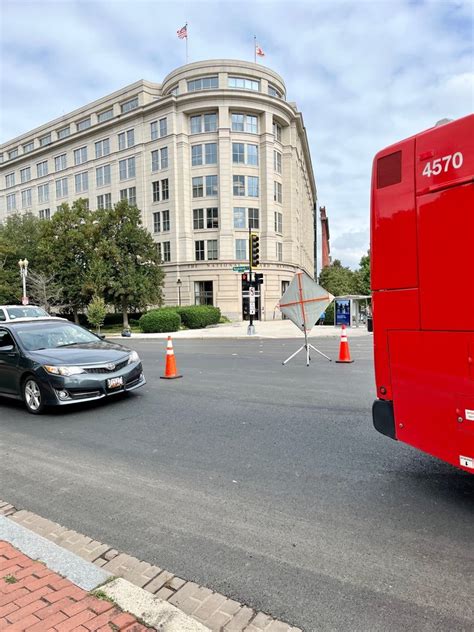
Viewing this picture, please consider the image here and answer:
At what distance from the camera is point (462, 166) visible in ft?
9.67

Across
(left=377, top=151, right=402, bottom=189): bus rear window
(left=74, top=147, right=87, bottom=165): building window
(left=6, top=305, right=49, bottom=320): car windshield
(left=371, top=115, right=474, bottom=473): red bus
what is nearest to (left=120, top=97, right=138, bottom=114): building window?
(left=74, top=147, right=87, bottom=165): building window

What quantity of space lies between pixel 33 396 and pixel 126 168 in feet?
164

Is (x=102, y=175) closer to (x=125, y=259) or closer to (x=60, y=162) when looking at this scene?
(x=60, y=162)

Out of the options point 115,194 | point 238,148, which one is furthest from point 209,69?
point 115,194

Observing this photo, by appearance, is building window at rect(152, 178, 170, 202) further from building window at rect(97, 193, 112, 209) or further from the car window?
the car window

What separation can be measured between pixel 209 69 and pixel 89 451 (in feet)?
162

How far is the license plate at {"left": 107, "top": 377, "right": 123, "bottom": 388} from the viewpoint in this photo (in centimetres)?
708

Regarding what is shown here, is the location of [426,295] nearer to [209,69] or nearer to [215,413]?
[215,413]

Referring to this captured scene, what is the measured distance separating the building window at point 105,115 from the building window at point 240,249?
2496cm

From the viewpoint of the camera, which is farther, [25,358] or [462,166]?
[25,358]

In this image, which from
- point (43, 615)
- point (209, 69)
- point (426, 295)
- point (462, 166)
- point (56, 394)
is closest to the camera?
point (43, 615)

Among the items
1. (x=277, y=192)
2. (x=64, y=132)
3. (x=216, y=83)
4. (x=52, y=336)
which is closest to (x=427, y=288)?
(x=52, y=336)

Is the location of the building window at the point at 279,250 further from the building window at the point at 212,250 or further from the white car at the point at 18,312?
the white car at the point at 18,312

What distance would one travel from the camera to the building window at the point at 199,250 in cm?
4769
